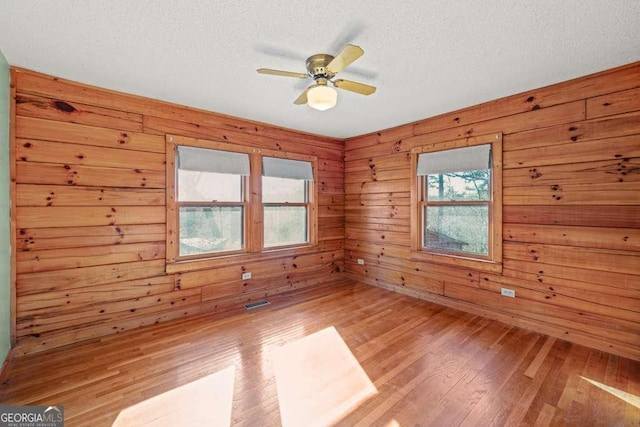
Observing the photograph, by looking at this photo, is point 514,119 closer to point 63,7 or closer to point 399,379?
point 399,379

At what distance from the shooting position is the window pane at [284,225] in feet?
13.6

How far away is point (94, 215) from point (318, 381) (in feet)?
8.71

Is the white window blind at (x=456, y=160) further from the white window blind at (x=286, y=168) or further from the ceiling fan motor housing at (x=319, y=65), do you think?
the ceiling fan motor housing at (x=319, y=65)

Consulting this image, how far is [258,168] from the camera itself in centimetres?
391

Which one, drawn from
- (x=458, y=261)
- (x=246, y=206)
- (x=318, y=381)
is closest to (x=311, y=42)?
(x=246, y=206)

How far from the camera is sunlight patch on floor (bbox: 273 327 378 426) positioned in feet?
5.86

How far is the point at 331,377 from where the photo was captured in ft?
7.05

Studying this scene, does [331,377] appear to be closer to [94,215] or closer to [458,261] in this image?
[458,261]

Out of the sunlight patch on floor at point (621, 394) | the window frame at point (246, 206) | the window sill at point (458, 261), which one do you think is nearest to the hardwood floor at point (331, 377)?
the sunlight patch on floor at point (621, 394)

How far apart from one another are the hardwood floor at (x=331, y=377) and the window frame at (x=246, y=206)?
0.80 meters

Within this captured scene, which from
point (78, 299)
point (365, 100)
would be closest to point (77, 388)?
point (78, 299)

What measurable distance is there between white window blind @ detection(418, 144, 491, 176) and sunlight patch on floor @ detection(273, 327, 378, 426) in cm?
244

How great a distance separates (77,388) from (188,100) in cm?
280

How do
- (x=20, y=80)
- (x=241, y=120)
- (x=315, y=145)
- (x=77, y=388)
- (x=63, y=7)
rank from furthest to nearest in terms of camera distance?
A: (x=315, y=145) < (x=241, y=120) < (x=20, y=80) < (x=77, y=388) < (x=63, y=7)
